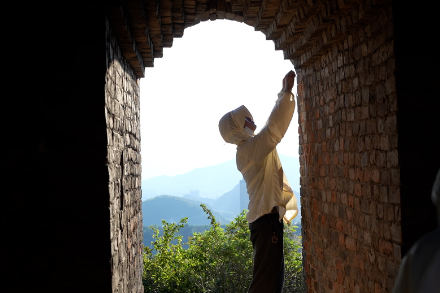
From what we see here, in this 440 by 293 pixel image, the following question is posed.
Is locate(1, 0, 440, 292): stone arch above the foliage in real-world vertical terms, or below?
above

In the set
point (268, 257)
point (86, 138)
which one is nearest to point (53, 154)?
point (86, 138)

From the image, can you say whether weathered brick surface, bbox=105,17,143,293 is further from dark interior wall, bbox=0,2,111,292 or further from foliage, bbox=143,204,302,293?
foliage, bbox=143,204,302,293

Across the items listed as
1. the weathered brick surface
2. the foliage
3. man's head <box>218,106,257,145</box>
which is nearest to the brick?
man's head <box>218,106,257,145</box>

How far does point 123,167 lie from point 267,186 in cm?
136

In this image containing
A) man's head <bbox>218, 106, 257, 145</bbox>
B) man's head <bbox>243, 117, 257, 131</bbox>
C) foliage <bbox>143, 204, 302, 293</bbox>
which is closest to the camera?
man's head <bbox>218, 106, 257, 145</bbox>

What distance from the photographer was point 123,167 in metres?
3.38

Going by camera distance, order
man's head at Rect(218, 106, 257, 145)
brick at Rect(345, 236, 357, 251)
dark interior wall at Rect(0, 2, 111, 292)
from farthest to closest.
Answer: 1. man's head at Rect(218, 106, 257, 145)
2. brick at Rect(345, 236, 357, 251)
3. dark interior wall at Rect(0, 2, 111, 292)

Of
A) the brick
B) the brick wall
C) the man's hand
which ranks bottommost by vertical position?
the brick

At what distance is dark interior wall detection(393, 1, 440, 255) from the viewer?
2.62 m

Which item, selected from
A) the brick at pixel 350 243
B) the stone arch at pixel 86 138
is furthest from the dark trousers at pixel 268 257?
the stone arch at pixel 86 138

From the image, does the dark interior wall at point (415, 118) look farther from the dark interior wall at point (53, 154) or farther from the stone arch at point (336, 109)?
the dark interior wall at point (53, 154)

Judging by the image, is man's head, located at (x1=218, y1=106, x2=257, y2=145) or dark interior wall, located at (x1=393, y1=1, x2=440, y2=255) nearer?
dark interior wall, located at (x1=393, y1=1, x2=440, y2=255)

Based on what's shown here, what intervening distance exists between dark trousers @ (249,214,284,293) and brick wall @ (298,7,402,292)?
0.39m

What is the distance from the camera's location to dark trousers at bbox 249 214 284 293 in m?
3.99
